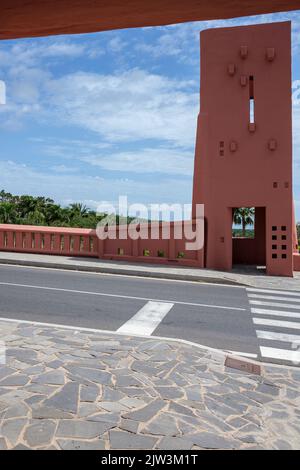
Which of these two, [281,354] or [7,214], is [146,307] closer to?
[281,354]

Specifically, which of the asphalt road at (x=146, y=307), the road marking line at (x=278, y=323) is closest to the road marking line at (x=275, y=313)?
the asphalt road at (x=146, y=307)

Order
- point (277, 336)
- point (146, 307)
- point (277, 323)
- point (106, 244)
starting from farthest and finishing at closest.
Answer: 1. point (106, 244)
2. point (146, 307)
3. point (277, 323)
4. point (277, 336)

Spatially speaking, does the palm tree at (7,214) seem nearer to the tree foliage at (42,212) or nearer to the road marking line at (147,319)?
the tree foliage at (42,212)

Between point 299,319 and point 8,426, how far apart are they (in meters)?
6.93

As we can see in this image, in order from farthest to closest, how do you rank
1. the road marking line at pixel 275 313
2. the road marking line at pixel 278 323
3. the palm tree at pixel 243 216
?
the palm tree at pixel 243 216
the road marking line at pixel 275 313
the road marking line at pixel 278 323

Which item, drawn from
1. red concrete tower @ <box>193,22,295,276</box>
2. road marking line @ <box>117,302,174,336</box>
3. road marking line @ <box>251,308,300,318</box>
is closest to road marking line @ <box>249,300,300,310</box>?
road marking line @ <box>251,308,300,318</box>

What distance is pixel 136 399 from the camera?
399cm

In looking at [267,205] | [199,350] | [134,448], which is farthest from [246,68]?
[134,448]

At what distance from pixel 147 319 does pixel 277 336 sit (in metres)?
2.59

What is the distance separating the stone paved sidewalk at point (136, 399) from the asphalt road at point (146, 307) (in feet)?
3.57

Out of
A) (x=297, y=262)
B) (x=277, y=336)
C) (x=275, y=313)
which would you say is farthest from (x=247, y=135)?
(x=277, y=336)

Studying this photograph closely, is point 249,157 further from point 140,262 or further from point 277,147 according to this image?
point 140,262

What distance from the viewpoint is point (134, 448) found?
308 cm

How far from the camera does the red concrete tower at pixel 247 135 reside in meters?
16.0
